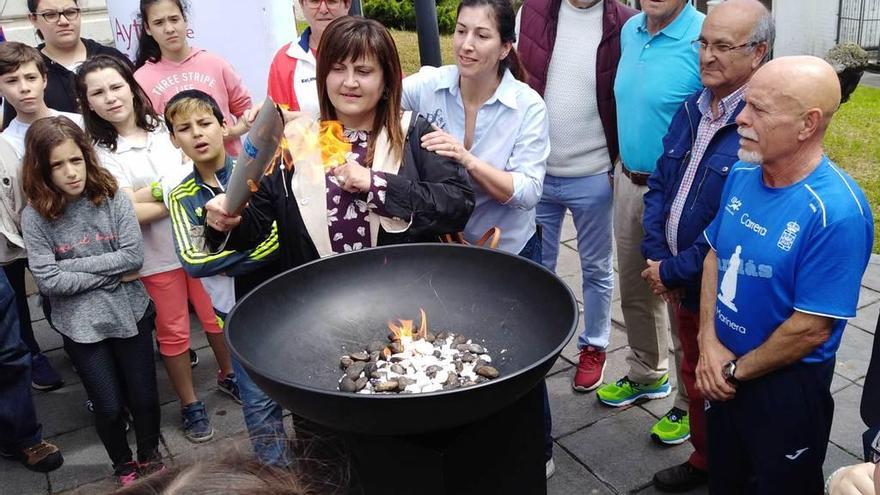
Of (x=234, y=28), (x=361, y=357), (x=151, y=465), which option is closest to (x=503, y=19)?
(x=361, y=357)

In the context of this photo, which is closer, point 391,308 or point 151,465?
point 391,308

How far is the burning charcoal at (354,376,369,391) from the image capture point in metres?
Answer: 2.01


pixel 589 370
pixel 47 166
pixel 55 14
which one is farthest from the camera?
pixel 55 14

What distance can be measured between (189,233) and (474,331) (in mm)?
1263

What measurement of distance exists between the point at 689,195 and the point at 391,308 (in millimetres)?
1217

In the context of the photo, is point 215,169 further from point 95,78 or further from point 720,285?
point 720,285

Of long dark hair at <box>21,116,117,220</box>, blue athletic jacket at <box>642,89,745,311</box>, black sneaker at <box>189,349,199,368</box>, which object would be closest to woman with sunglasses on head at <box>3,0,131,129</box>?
long dark hair at <box>21,116,117,220</box>

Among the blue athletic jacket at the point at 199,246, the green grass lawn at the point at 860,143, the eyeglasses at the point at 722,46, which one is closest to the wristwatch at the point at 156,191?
the blue athletic jacket at the point at 199,246

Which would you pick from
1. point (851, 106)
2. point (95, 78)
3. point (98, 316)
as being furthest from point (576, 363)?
point (851, 106)

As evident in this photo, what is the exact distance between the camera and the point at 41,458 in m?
3.55

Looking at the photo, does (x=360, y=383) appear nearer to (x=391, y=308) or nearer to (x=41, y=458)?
(x=391, y=308)

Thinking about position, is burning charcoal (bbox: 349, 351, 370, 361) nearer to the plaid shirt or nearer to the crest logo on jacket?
the crest logo on jacket

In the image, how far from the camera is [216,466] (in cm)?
112

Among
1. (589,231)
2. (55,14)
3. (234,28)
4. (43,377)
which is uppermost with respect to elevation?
(55,14)
